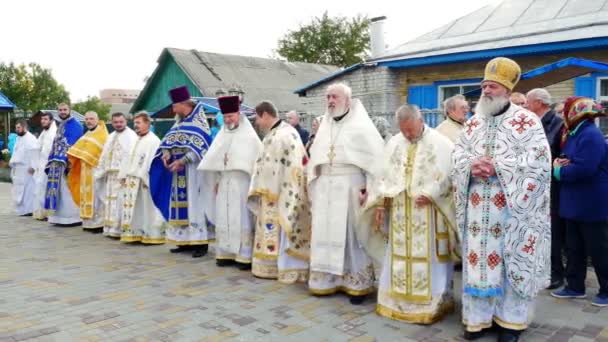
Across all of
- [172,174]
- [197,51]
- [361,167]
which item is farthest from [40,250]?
[197,51]

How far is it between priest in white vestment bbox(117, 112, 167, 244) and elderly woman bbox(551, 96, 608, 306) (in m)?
5.24

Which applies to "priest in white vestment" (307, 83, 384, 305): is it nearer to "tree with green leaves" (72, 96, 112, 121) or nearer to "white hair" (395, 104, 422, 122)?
"white hair" (395, 104, 422, 122)

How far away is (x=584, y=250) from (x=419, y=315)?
5.79 feet

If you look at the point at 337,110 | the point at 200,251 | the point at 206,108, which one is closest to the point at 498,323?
the point at 337,110

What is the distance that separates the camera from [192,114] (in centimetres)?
731

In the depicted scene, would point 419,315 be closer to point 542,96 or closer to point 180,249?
point 542,96

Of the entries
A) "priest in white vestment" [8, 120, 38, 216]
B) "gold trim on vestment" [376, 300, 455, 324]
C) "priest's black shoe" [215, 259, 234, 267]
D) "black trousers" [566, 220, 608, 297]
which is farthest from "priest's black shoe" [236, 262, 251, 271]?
"priest in white vestment" [8, 120, 38, 216]

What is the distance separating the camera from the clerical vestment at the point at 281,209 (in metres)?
5.76

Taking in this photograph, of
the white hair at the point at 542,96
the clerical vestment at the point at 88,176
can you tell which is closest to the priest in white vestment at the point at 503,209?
the white hair at the point at 542,96

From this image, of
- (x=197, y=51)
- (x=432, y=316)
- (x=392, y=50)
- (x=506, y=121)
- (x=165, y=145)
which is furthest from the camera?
(x=197, y=51)

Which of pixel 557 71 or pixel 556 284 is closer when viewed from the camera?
pixel 556 284

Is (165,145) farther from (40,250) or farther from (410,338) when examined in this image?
(410,338)

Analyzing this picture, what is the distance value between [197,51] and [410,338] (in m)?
23.7

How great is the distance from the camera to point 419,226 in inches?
176
